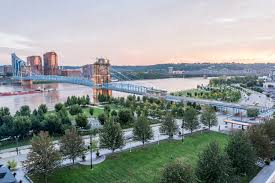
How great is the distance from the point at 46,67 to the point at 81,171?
390 feet

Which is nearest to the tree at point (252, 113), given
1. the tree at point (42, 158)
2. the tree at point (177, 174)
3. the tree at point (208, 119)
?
the tree at point (208, 119)

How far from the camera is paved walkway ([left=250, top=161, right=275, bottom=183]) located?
1413 centimetres

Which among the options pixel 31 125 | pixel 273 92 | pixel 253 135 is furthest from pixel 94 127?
pixel 273 92

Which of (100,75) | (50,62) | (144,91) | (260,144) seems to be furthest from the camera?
(50,62)

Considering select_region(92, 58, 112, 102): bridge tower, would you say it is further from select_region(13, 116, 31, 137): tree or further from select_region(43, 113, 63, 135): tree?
select_region(13, 116, 31, 137): tree

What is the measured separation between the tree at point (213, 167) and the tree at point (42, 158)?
7285 mm

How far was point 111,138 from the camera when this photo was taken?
17.6 metres

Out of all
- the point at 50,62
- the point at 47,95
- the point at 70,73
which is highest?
the point at 50,62

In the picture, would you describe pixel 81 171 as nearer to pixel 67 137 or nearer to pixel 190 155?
pixel 67 137

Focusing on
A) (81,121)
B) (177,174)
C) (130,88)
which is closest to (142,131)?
(81,121)

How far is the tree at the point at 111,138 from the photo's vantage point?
17625 mm

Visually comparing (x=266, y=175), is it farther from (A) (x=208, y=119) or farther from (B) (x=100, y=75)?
(B) (x=100, y=75)

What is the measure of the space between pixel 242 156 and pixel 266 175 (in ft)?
9.09

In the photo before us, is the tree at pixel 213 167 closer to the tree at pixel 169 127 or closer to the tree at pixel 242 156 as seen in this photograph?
the tree at pixel 242 156
